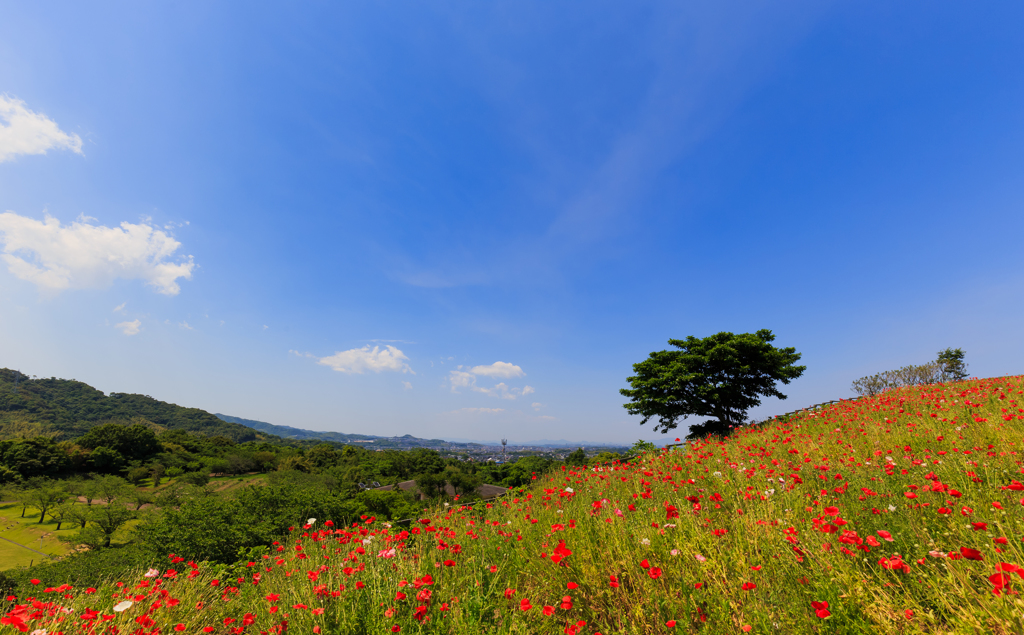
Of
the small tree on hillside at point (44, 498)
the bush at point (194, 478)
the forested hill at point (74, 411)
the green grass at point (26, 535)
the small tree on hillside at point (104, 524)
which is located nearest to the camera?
the small tree on hillside at point (104, 524)

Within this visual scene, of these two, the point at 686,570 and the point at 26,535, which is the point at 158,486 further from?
the point at 686,570

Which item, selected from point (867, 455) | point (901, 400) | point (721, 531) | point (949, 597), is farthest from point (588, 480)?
point (901, 400)

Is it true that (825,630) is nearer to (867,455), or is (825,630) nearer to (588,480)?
(588,480)

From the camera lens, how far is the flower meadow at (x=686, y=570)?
2635mm

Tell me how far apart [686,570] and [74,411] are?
211 meters

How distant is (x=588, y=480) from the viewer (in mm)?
7891

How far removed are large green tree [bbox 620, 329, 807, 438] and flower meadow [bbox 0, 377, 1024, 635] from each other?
17.8 m

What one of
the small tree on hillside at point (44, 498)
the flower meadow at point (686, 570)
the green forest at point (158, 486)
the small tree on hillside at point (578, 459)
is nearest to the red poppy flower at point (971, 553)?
the flower meadow at point (686, 570)

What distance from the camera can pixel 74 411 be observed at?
441 ft

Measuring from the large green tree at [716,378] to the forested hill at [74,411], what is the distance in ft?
484

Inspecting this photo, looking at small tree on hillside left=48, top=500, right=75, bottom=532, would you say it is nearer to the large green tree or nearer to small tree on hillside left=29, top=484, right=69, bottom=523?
small tree on hillside left=29, top=484, right=69, bottom=523

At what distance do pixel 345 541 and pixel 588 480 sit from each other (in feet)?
15.7

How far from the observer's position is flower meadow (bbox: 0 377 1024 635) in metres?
2.63

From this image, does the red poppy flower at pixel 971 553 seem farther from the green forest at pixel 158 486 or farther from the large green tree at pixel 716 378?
the large green tree at pixel 716 378
